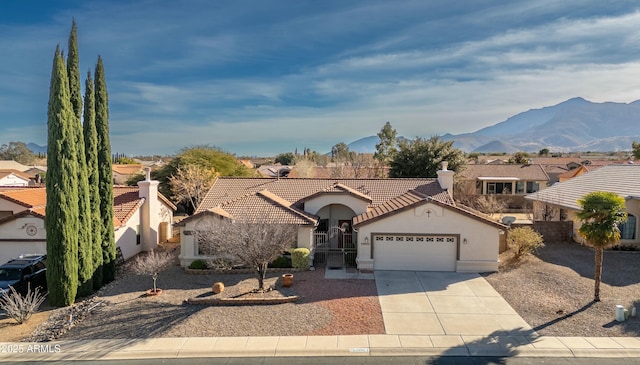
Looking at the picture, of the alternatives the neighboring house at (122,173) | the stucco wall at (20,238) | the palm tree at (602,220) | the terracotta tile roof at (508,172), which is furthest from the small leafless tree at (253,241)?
the neighboring house at (122,173)

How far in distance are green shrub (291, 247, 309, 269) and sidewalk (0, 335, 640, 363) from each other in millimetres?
7620

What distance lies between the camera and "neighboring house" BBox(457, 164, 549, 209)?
46.3m

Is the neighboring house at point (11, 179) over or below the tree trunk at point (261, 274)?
over

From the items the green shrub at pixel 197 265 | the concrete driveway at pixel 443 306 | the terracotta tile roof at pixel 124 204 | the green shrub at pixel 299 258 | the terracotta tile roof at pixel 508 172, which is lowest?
the concrete driveway at pixel 443 306

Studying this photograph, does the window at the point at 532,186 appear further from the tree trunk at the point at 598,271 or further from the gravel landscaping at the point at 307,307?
the tree trunk at the point at 598,271

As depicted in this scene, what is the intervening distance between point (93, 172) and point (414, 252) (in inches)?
672

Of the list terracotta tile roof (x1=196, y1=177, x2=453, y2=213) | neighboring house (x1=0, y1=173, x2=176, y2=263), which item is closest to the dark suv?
neighboring house (x1=0, y1=173, x2=176, y2=263)

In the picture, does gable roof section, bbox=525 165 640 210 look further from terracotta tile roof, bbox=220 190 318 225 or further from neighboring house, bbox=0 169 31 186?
neighboring house, bbox=0 169 31 186

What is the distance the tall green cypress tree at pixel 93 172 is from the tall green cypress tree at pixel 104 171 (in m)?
0.56

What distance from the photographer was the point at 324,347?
40.9 ft

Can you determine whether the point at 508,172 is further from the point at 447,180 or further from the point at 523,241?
the point at 523,241

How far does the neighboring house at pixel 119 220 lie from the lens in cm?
2131

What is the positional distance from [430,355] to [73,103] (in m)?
18.3

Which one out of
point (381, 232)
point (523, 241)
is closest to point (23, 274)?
point (381, 232)
